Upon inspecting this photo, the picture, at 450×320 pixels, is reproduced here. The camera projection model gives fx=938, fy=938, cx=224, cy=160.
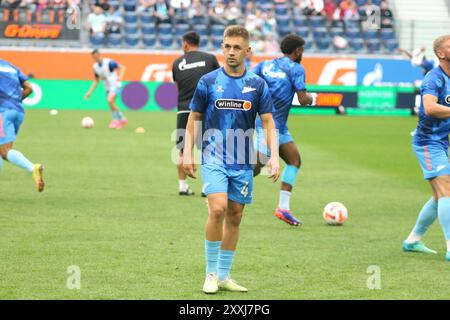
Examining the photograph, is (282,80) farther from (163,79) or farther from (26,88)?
(163,79)

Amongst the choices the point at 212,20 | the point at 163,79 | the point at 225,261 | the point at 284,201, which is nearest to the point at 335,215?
the point at 284,201

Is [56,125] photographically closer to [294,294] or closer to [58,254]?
[58,254]

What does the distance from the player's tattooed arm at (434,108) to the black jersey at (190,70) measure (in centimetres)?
543

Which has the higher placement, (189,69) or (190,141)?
(190,141)

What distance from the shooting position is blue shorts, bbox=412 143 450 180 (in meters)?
9.50

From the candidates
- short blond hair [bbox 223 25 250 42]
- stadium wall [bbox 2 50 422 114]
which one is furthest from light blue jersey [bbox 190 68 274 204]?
stadium wall [bbox 2 50 422 114]

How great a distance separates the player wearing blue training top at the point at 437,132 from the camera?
30.6 ft

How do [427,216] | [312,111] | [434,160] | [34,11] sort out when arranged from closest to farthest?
[434,160]
[427,216]
[34,11]
[312,111]

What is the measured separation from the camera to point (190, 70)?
564 inches

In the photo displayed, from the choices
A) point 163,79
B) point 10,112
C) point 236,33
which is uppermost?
point 236,33

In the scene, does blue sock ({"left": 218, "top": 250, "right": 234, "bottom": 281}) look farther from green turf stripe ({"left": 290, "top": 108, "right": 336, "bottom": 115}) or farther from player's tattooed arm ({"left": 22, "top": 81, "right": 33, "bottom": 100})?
green turf stripe ({"left": 290, "top": 108, "right": 336, "bottom": 115})

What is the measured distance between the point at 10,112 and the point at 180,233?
360 cm

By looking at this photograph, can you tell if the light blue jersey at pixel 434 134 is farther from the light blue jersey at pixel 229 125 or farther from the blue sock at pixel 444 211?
the light blue jersey at pixel 229 125

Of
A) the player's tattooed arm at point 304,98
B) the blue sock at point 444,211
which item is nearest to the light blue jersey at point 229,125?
the blue sock at point 444,211
